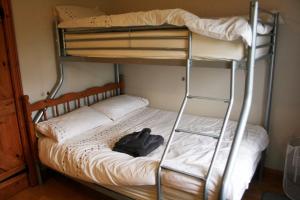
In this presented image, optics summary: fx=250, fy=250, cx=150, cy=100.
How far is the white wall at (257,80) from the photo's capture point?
8.17 ft

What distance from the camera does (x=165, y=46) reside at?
2.06 m

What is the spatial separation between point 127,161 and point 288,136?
180 centimetres

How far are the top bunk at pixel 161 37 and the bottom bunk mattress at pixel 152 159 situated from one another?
0.76 m

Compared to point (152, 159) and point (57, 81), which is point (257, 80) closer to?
point (152, 159)

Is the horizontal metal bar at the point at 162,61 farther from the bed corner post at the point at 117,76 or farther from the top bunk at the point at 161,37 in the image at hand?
the bed corner post at the point at 117,76

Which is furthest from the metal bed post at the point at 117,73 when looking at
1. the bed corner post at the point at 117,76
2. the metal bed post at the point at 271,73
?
the metal bed post at the point at 271,73

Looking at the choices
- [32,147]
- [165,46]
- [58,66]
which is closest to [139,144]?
[165,46]

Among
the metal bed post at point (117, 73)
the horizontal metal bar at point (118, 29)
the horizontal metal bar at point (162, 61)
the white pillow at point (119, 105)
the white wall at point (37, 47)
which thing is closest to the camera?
the horizontal metal bar at point (162, 61)

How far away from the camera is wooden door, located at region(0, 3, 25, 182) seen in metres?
2.37

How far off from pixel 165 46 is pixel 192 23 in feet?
1.05

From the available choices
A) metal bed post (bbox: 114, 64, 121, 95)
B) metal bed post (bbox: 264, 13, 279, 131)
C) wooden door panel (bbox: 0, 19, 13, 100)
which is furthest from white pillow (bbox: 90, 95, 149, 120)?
metal bed post (bbox: 264, 13, 279, 131)

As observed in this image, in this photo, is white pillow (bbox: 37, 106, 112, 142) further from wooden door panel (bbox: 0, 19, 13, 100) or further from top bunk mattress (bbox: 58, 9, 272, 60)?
top bunk mattress (bbox: 58, 9, 272, 60)

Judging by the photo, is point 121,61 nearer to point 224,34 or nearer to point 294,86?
point 224,34

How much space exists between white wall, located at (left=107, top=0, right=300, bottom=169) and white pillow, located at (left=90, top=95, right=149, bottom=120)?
264 millimetres
